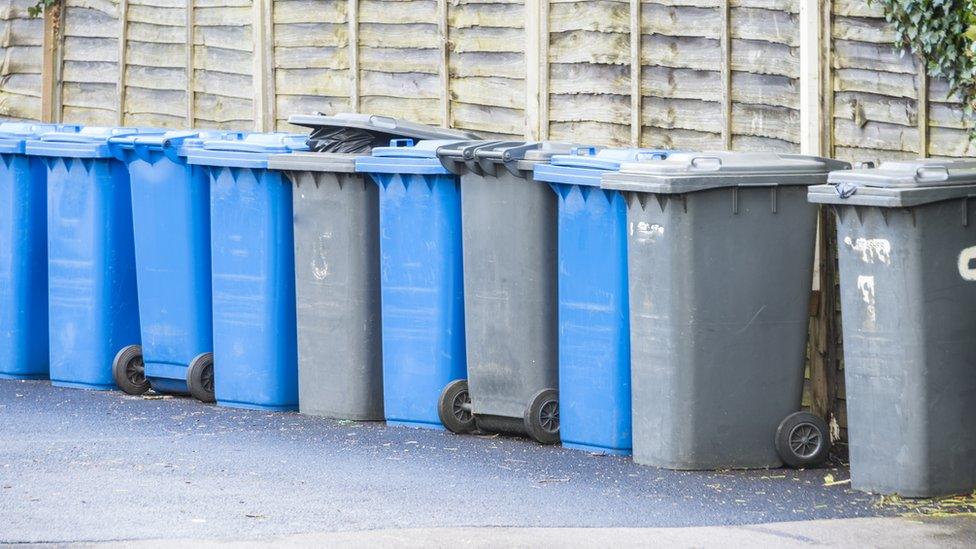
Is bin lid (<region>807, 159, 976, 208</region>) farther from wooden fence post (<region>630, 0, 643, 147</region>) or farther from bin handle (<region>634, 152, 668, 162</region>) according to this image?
wooden fence post (<region>630, 0, 643, 147</region>)

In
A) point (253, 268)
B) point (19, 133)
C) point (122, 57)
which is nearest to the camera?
point (253, 268)

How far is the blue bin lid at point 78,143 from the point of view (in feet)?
31.2

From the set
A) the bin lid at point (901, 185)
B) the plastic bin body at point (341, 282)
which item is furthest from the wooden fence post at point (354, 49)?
the bin lid at point (901, 185)

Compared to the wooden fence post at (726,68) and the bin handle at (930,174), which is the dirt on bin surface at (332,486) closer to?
the bin handle at (930,174)

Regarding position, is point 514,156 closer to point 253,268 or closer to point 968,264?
point 253,268

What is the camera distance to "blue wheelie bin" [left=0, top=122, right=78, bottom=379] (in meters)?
9.92

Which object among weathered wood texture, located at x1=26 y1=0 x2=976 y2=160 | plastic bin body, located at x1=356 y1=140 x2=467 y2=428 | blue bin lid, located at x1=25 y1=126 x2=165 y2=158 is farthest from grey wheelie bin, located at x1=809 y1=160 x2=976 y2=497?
blue bin lid, located at x1=25 y1=126 x2=165 y2=158

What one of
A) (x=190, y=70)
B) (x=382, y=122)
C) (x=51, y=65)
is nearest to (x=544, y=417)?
(x=382, y=122)

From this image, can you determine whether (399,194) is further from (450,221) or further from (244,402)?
(244,402)

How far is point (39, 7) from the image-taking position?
1296 centimetres

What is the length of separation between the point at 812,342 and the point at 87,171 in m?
3.95

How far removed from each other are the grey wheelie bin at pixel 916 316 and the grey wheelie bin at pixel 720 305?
540 millimetres

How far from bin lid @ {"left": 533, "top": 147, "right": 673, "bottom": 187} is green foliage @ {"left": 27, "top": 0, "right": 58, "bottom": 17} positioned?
20.4 feet

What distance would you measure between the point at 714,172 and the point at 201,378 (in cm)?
332
